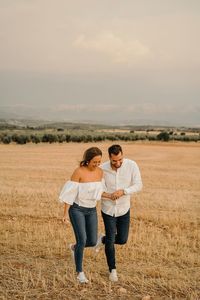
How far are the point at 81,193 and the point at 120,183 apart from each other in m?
0.64


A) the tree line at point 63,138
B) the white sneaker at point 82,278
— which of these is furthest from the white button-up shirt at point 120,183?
the tree line at point 63,138

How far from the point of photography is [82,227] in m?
7.02

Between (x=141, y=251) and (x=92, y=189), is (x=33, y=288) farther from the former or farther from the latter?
(x=141, y=251)

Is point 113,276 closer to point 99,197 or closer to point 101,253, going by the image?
point 99,197

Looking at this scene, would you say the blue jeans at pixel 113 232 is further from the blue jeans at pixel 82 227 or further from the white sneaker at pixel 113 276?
the blue jeans at pixel 82 227

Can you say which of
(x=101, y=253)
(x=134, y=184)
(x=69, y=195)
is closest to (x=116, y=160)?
(x=134, y=184)

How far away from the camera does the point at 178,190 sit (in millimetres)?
18609

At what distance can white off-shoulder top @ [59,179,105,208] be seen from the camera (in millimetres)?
7039

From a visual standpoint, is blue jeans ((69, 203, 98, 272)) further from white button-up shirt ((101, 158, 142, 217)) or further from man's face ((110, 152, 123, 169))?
man's face ((110, 152, 123, 169))

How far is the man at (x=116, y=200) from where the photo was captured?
7.22m

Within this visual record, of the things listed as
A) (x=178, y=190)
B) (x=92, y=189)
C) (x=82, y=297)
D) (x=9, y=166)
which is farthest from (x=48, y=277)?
(x=9, y=166)

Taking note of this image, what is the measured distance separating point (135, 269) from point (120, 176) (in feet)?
5.78

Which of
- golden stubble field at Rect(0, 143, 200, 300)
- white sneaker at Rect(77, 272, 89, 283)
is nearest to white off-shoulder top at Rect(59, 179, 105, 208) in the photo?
white sneaker at Rect(77, 272, 89, 283)

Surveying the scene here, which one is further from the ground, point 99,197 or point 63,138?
point 99,197
